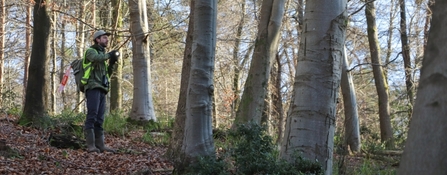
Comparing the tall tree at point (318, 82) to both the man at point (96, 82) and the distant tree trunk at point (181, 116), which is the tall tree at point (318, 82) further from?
the man at point (96, 82)

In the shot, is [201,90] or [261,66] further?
[261,66]

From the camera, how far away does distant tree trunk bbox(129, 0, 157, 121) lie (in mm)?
12344

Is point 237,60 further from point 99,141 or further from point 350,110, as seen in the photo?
point 99,141

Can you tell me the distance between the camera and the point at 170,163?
7531mm

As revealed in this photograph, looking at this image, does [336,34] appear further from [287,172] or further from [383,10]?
[383,10]

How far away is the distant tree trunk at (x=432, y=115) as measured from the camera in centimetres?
228

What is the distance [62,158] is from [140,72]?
17.0ft

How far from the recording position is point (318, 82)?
4812 mm

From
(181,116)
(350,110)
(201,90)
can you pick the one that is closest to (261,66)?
(350,110)

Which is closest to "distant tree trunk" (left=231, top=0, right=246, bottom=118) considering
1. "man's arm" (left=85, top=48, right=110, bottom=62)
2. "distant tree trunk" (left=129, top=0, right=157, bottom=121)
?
"distant tree trunk" (left=129, top=0, right=157, bottom=121)

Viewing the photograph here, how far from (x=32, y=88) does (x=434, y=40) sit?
28.5 feet

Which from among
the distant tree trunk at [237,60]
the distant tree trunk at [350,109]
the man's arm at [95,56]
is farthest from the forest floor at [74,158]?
the distant tree trunk at [237,60]

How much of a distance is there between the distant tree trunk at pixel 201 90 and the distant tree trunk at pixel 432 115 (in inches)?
141

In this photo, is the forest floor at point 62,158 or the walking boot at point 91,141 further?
the walking boot at point 91,141
